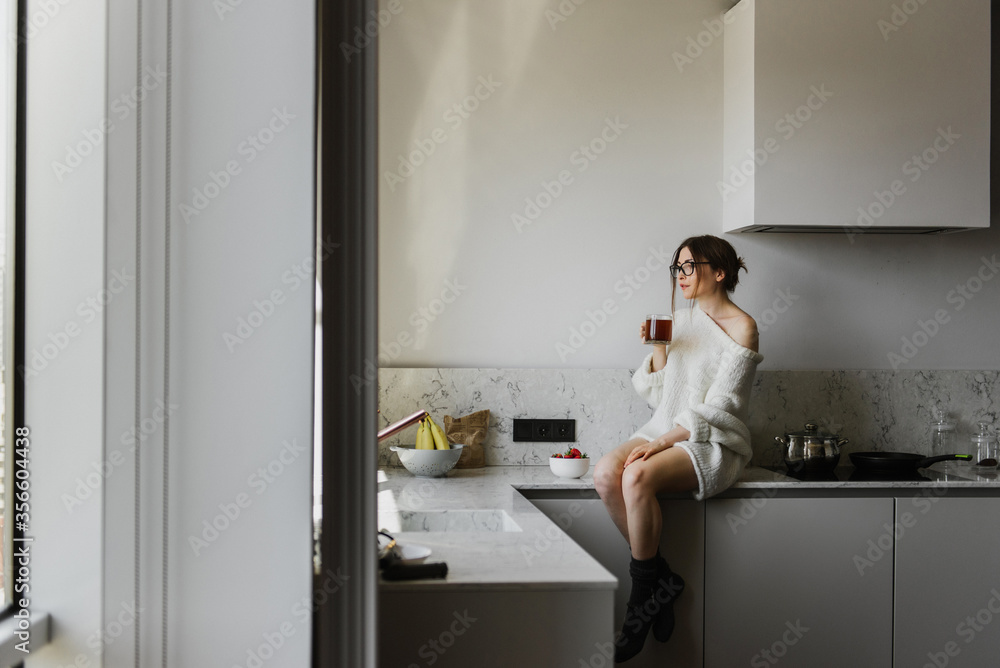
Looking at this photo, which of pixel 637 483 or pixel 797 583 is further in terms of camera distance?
pixel 797 583

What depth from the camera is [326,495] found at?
1088 mm

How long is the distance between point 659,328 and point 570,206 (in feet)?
1.95

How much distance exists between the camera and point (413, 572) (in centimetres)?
133

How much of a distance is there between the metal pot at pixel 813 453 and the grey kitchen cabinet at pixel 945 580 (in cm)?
23

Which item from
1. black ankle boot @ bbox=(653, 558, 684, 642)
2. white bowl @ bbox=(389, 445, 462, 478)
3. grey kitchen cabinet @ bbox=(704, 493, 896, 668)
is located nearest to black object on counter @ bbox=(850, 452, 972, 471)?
grey kitchen cabinet @ bbox=(704, 493, 896, 668)

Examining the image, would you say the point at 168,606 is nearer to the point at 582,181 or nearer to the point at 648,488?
the point at 648,488

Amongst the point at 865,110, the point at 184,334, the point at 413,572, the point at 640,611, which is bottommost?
the point at 640,611

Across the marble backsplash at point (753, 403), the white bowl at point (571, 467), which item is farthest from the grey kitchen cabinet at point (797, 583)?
the marble backsplash at point (753, 403)

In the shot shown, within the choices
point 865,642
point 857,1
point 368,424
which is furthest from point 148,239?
point 857,1

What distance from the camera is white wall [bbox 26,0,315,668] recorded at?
0.99m

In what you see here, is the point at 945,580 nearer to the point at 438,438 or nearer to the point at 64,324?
the point at 438,438

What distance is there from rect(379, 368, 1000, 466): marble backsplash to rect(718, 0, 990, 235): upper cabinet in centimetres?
62

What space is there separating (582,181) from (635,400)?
2.68ft

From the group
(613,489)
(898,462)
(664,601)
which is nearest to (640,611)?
(664,601)
